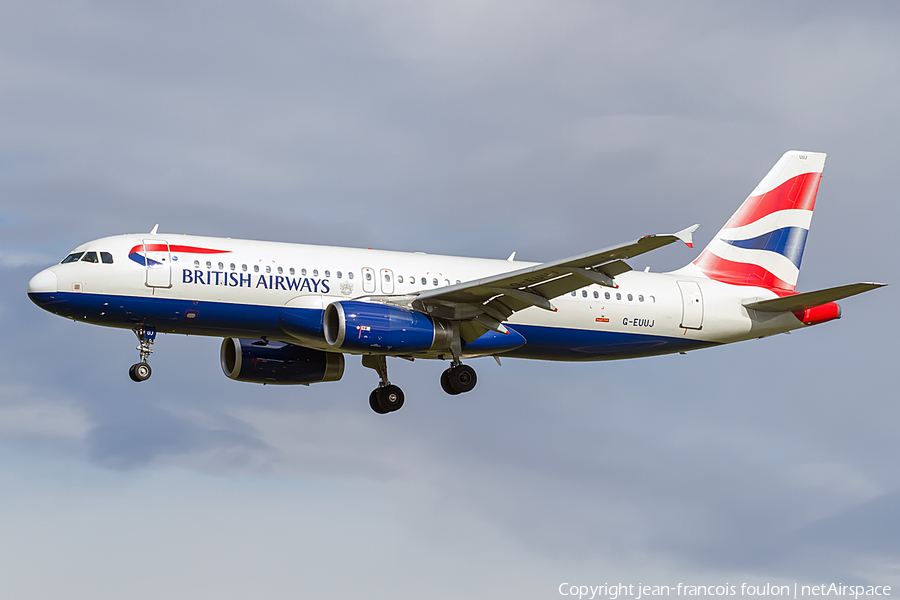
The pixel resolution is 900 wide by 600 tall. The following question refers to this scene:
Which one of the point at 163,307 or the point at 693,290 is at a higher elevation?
the point at 693,290

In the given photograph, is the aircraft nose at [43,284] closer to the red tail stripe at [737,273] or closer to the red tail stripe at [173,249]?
the red tail stripe at [173,249]

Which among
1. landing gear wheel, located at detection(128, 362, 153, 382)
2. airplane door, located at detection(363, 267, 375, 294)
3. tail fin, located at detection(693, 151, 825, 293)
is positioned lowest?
landing gear wheel, located at detection(128, 362, 153, 382)

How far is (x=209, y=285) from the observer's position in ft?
103

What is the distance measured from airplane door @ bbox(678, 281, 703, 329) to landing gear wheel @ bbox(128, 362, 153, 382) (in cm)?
1717

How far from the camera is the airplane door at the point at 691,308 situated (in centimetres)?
3756

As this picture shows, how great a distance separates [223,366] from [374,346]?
843 cm

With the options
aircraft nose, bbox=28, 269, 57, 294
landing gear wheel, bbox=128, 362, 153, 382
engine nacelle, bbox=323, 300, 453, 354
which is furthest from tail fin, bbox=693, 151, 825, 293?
aircraft nose, bbox=28, 269, 57, 294

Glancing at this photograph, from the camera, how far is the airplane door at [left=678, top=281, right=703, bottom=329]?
37.6m

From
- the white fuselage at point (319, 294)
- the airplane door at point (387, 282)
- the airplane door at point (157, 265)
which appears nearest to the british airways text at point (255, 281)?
the white fuselage at point (319, 294)

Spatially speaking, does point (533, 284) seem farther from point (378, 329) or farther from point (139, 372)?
point (139, 372)

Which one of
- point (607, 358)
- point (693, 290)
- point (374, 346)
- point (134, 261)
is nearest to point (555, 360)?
point (607, 358)

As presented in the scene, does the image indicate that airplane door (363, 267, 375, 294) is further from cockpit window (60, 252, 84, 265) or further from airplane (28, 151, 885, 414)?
cockpit window (60, 252, 84, 265)

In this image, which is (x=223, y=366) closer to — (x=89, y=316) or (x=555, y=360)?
(x=89, y=316)

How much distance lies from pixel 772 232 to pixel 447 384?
562 inches
